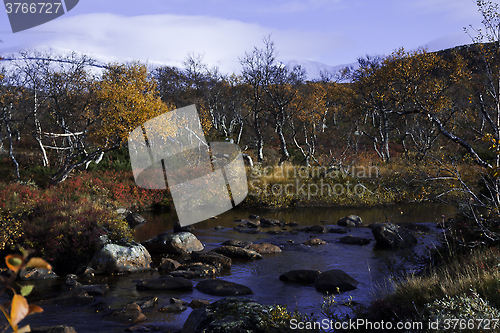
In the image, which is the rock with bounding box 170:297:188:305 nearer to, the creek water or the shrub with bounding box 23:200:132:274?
the creek water

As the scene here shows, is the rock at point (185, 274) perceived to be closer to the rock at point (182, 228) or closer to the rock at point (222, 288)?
the rock at point (222, 288)

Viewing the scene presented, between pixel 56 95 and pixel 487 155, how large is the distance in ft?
129

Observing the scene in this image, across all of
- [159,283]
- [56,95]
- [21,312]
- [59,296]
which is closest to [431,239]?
[159,283]

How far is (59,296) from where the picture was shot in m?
9.96

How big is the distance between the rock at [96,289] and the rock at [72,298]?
0.26m

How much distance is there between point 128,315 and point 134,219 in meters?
13.7

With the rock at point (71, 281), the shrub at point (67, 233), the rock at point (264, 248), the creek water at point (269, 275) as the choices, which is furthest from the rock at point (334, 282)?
the shrub at point (67, 233)

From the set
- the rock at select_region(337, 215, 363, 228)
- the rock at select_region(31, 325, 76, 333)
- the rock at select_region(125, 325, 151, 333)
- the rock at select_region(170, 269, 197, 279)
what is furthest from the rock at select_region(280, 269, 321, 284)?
the rock at select_region(337, 215, 363, 228)

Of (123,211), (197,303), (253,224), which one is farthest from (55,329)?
(123,211)

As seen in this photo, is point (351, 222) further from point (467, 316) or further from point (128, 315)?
point (467, 316)

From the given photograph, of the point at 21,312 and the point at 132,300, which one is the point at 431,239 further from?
the point at 21,312

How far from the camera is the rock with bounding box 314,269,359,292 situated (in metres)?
10.4

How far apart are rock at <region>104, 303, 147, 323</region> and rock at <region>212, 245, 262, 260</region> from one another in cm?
564

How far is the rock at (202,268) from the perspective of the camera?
12.2 metres
